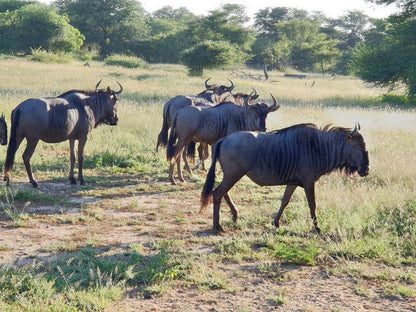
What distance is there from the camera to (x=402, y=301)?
389 cm

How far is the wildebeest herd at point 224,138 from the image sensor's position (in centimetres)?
534

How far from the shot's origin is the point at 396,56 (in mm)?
22234

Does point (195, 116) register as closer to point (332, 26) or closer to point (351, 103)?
point (351, 103)

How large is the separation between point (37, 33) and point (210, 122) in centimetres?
4203

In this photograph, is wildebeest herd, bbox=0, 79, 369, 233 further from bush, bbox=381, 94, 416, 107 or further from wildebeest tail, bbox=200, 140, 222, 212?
bush, bbox=381, 94, 416, 107

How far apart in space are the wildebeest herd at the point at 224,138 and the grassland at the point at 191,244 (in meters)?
0.45

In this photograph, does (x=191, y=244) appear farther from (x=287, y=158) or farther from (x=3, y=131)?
(x=3, y=131)

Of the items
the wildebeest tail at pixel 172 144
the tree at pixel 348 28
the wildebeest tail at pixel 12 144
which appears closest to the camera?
the wildebeest tail at pixel 12 144

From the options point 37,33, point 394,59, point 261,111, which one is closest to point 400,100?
point 394,59

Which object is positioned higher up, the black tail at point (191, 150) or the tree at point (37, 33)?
the tree at point (37, 33)

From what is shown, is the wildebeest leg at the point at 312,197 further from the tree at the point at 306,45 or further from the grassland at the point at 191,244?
the tree at the point at 306,45

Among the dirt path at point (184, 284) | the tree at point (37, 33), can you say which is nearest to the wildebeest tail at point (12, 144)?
the dirt path at point (184, 284)

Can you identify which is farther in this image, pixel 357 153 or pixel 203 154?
pixel 203 154

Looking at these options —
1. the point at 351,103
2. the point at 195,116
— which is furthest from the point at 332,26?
the point at 195,116
